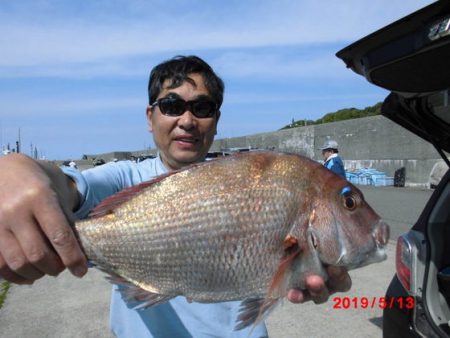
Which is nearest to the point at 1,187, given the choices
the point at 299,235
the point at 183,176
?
the point at 183,176

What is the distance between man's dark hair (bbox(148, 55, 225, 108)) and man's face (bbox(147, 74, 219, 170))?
30 mm

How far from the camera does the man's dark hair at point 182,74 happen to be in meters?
2.51

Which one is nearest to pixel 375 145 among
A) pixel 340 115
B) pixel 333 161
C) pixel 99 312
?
pixel 333 161

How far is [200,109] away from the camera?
2.48m

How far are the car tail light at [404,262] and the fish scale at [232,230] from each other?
61.2 inches

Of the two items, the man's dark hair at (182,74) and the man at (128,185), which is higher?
the man's dark hair at (182,74)

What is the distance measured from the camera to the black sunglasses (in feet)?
8.02

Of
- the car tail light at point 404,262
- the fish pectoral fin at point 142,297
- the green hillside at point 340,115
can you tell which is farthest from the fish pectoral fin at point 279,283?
the green hillside at point 340,115

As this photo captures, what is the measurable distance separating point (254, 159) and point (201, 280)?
50 centimetres

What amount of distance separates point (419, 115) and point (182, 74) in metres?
1.90

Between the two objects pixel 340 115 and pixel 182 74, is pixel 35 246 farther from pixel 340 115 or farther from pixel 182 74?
pixel 340 115

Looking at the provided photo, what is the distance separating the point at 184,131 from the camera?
7.99 ft

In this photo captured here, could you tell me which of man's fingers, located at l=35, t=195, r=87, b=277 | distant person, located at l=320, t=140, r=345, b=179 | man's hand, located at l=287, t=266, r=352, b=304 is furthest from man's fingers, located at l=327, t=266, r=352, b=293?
distant person, located at l=320, t=140, r=345, b=179

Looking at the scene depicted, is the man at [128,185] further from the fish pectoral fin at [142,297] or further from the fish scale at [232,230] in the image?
the fish pectoral fin at [142,297]
